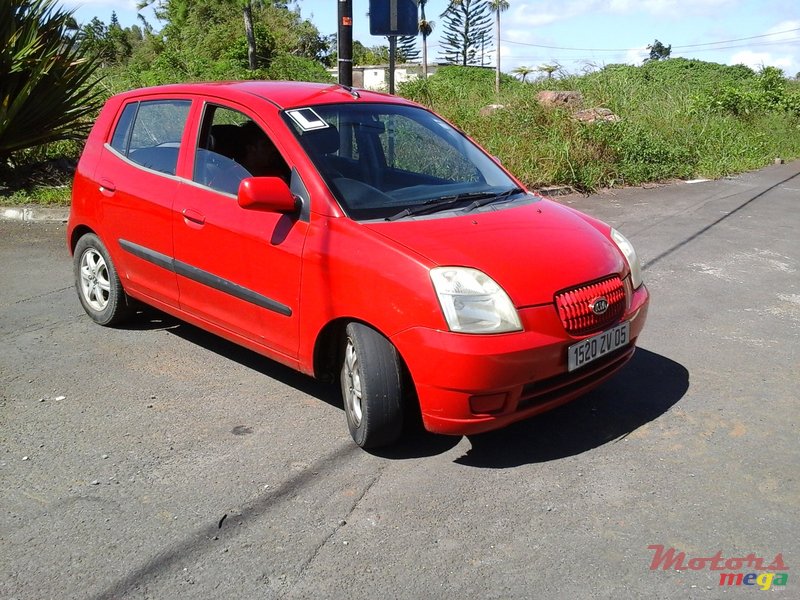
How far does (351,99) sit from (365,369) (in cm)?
186

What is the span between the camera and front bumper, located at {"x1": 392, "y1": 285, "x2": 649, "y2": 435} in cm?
344

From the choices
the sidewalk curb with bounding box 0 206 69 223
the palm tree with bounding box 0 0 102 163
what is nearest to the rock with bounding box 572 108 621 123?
the palm tree with bounding box 0 0 102 163

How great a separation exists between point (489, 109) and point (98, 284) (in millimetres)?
10806

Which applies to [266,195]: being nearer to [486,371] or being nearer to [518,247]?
[518,247]

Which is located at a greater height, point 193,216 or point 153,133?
point 153,133

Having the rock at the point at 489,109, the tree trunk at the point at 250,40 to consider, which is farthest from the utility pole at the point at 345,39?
the tree trunk at the point at 250,40

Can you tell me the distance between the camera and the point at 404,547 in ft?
10.3

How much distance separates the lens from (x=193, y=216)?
179 inches

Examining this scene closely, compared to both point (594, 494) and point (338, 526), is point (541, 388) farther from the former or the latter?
point (338, 526)

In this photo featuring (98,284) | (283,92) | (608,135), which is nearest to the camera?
(283,92)

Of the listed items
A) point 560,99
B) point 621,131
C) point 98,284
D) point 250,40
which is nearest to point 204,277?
point 98,284

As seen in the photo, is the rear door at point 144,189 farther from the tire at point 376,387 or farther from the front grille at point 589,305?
the front grille at point 589,305

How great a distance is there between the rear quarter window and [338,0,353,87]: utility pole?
120 inches

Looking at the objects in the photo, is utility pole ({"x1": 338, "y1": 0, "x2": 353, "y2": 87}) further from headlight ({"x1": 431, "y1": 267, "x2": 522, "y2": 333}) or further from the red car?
headlight ({"x1": 431, "y1": 267, "x2": 522, "y2": 333})
